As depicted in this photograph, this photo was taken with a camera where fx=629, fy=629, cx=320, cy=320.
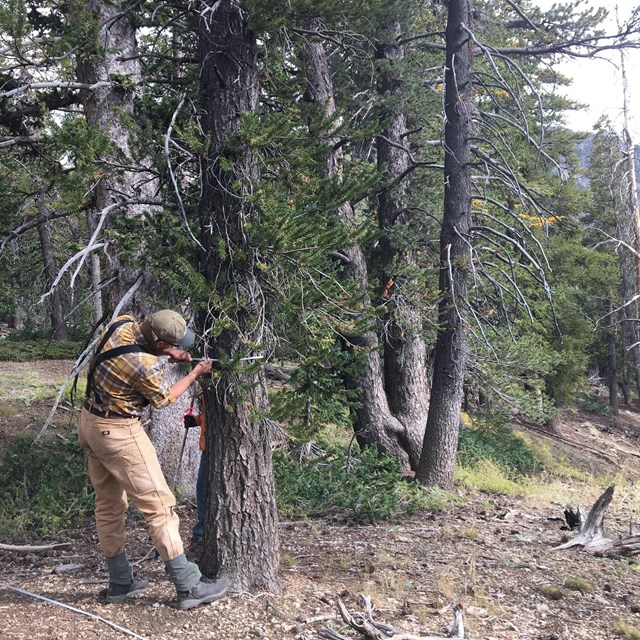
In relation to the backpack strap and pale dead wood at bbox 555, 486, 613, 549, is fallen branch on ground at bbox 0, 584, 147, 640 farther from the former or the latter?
pale dead wood at bbox 555, 486, 613, 549

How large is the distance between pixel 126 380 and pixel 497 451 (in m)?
11.5

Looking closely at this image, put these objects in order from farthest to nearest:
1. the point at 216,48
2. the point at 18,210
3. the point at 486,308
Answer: the point at 486,308
the point at 18,210
the point at 216,48

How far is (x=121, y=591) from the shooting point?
4.55m

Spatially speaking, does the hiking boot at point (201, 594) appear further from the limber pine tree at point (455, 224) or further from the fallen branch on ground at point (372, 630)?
the limber pine tree at point (455, 224)

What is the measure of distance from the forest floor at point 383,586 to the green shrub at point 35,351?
385 inches

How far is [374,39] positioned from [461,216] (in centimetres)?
309

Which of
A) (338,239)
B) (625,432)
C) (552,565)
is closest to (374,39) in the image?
(338,239)

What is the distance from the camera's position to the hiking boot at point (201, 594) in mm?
4367

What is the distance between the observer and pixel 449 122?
30.7 feet

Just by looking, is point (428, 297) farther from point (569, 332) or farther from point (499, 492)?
point (569, 332)

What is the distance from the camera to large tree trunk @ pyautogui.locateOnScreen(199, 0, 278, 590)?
4.69m

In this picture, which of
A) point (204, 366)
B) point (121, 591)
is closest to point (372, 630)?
point (121, 591)

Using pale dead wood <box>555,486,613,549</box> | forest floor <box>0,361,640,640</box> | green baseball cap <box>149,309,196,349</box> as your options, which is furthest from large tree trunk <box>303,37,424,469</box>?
green baseball cap <box>149,309,196,349</box>

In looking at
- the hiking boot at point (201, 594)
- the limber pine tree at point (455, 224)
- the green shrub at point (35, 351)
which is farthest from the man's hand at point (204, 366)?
the green shrub at point (35, 351)
